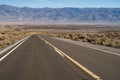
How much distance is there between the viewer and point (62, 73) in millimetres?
11008

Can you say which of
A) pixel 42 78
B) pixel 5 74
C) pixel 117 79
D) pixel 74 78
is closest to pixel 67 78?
pixel 74 78

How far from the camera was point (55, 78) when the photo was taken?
9.84m

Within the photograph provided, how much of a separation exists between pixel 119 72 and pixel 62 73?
218 cm

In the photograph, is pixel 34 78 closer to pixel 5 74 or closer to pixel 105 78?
pixel 5 74

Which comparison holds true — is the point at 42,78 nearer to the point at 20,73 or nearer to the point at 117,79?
the point at 20,73

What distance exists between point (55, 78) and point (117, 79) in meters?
2.04

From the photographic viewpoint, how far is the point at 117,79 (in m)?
9.59

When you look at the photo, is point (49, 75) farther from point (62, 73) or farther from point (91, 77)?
point (91, 77)

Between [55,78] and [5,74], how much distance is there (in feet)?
6.78

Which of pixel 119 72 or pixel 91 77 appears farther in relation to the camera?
pixel 119 72

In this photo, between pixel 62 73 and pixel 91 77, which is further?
pixel 62 73

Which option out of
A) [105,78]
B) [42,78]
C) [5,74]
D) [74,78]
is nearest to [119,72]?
[105,78]

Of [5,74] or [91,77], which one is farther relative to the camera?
[5,74]

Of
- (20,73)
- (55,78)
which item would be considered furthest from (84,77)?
(20,73)
